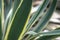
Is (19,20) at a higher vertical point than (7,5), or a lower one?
lower

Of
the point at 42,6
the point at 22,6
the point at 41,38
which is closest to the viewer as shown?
the point at 22,6

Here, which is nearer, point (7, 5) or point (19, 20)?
point (19, 20)

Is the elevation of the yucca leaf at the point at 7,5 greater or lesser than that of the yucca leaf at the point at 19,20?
greater

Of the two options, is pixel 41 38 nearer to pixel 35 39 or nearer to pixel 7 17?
pixel 35 39

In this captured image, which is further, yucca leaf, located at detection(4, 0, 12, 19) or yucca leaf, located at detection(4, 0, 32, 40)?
yucca leaf, located at detection(4, 0, 12, 19)

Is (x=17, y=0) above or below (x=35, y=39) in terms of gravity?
above

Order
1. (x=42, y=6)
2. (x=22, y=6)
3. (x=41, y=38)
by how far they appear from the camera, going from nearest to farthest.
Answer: (x=22, y=6), (x=41, y=38), (x=42, y=6)

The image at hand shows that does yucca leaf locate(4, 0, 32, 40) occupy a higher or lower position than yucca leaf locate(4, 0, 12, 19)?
lower

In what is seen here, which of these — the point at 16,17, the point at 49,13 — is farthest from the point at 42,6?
the point at 16,17
